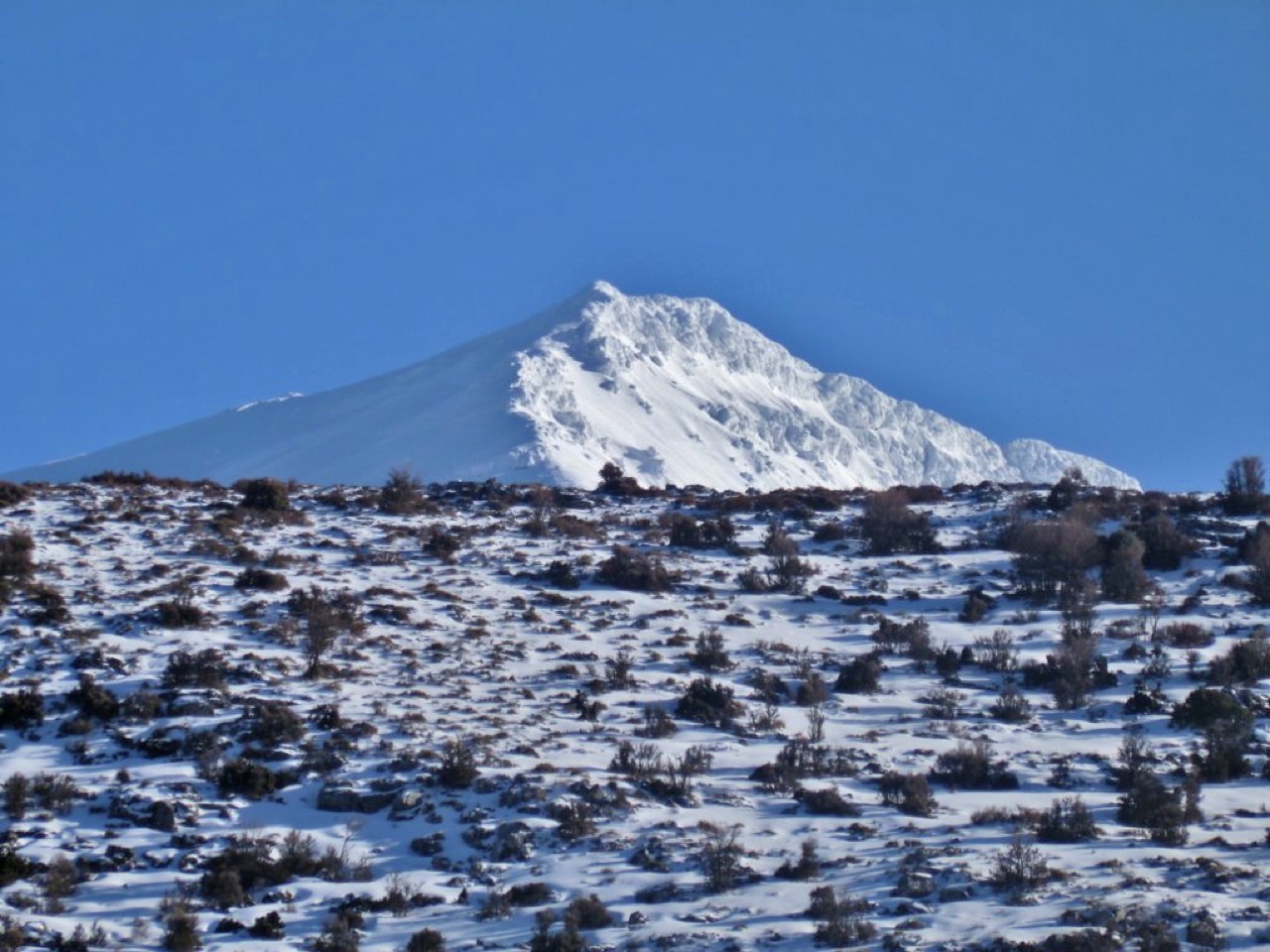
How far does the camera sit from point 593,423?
103062 mm

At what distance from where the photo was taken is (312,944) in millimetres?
13211

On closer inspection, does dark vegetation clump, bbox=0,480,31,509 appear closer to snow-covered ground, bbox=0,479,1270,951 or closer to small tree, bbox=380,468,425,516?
snow-covered ground, bbox=0,479,1270,951

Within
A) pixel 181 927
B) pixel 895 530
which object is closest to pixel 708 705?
pixel 181 927

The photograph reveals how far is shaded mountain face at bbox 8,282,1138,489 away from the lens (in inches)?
3580

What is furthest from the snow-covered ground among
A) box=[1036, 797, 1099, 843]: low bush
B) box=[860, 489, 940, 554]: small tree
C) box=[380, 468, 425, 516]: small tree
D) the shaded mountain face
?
the shaded mountain face

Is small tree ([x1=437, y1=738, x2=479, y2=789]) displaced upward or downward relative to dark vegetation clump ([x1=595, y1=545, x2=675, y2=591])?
downward

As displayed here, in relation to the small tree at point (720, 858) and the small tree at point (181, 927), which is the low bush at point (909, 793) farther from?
the small tree at point (181, 927)

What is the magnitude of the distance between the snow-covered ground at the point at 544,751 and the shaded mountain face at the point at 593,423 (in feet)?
167

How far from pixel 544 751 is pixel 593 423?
84.8 metres

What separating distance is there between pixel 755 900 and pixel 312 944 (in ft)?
15.8

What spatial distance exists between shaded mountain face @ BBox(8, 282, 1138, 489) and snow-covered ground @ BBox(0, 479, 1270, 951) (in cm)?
5096

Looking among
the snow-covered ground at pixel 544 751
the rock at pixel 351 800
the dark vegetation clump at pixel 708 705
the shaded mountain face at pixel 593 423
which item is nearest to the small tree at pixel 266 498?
the snow-covered ground at pixel 544 751

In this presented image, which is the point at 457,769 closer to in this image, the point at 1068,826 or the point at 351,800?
the point at 351,800

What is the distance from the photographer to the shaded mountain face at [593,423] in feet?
298
